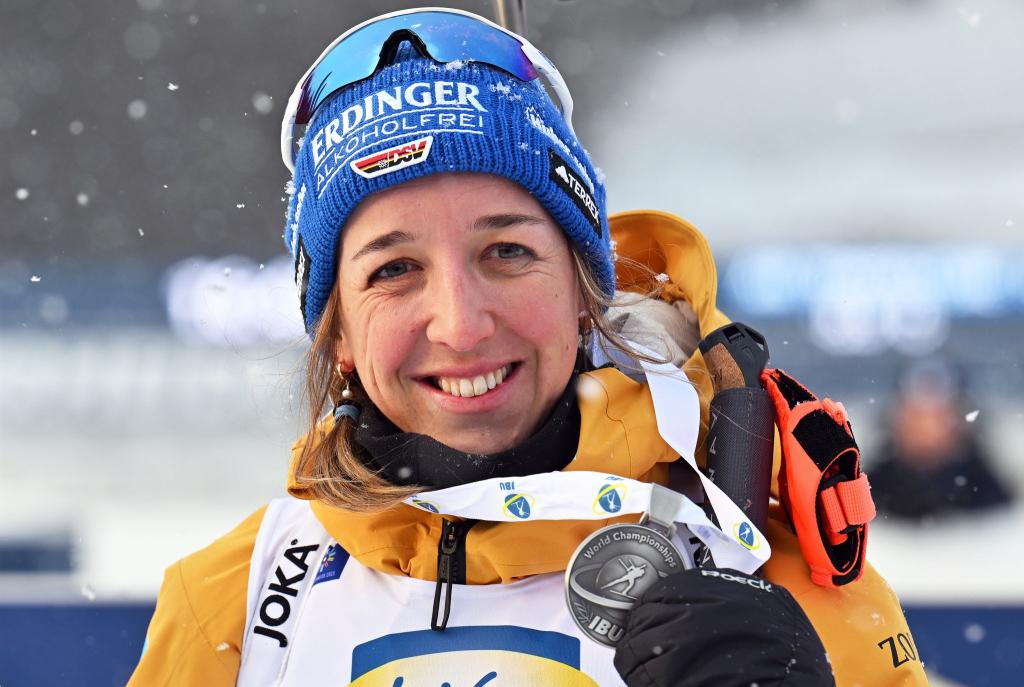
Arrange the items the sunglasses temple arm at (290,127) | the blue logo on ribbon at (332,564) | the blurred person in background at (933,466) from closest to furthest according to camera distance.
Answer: the blue logo on ribbon at (332,564) → the sunglasses temple arm at (290,127) → the blurred person in background at (933,466)

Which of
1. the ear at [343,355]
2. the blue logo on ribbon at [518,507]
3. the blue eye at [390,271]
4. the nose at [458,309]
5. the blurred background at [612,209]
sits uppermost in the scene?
the blurred background at [612,209]

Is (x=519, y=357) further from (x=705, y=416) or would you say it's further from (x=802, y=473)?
(x=802, y=473)

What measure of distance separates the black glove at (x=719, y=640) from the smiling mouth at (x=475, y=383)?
466mm

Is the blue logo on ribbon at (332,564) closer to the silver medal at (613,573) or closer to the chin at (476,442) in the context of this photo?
the chin at (476,442)

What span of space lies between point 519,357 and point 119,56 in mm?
4274

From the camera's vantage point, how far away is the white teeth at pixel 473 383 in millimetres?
1624

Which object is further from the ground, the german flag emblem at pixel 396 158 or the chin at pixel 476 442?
the german flag emblem at pixel 396 158

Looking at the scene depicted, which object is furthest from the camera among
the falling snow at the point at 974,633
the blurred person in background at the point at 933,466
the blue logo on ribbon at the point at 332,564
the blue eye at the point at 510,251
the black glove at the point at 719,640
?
the blurred person in background at the point at 933,466

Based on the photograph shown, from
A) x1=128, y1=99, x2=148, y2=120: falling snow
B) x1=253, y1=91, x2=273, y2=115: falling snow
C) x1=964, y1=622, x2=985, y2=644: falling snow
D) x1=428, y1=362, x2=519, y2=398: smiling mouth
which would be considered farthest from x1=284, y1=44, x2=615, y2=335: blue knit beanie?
x1=128, y1=99, x2=148, y2=120: falling snow

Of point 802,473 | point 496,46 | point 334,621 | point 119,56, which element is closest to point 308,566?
point 334,621

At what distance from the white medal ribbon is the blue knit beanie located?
1.19ft

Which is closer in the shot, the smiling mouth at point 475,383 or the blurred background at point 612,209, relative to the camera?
the smiling mouth at point 475,383

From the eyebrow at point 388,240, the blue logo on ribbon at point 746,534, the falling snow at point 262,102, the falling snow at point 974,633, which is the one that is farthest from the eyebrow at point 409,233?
the falling snow at point 262,102

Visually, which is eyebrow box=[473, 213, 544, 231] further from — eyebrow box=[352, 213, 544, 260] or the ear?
the ear
